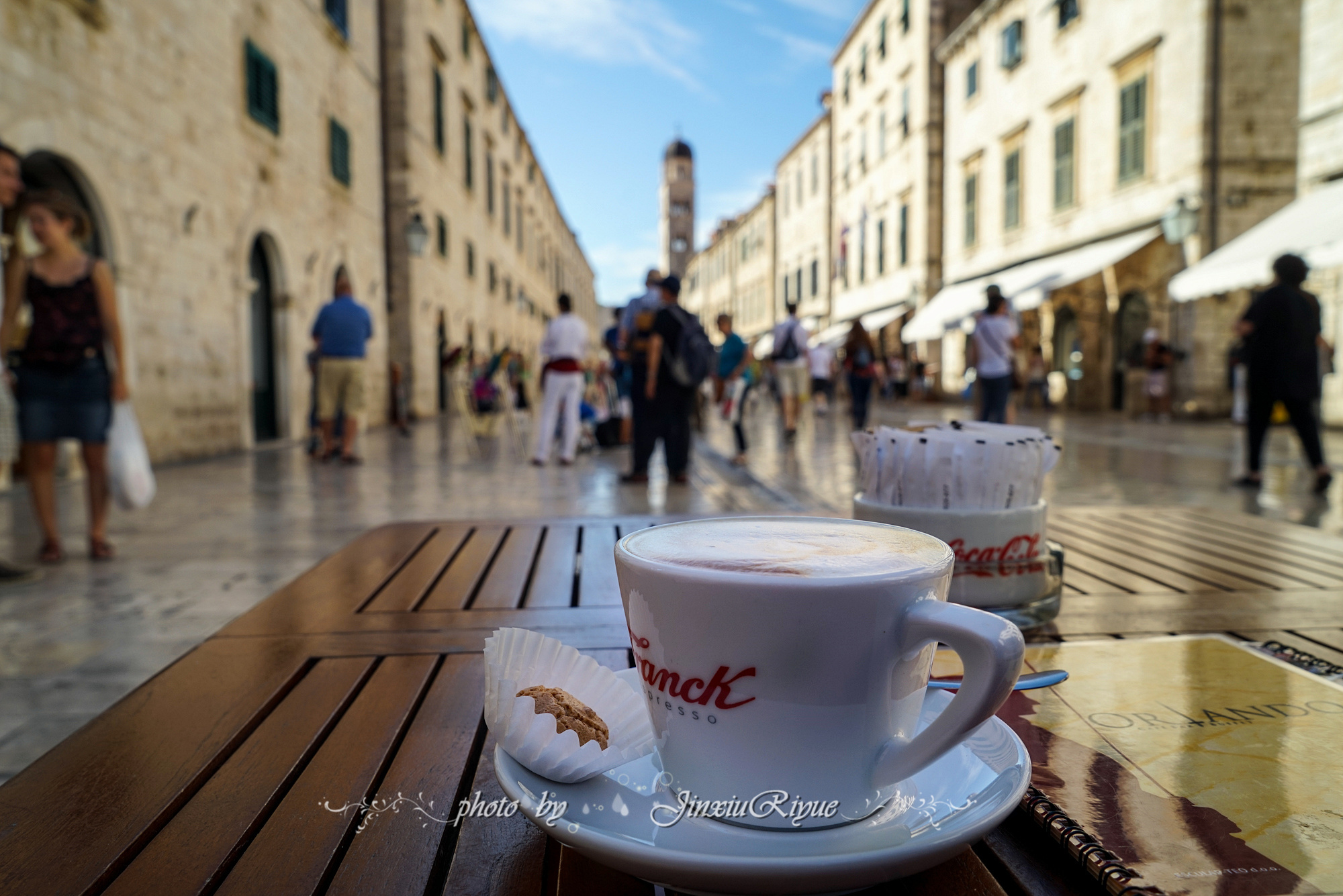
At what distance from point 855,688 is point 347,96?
14.6 metres

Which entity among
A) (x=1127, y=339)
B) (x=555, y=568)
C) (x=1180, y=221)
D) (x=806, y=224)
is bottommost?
(x=555, y=568)

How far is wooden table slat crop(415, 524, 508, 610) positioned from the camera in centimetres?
119

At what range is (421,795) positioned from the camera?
600mm

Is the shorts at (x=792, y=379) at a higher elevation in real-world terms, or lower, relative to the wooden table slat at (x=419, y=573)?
higher

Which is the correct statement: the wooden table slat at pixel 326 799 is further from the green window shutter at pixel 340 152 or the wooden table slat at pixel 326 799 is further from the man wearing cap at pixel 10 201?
the green window shutter at pixel 340 152

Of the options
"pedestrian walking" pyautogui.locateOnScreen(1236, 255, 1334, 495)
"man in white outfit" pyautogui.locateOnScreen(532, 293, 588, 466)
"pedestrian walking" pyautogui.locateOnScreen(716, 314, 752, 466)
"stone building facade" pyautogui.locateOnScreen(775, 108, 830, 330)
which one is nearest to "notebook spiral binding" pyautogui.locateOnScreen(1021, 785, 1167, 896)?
"pedestrian walking" pyautogui.locateOnScreen(1236, 255, 1334, 495)

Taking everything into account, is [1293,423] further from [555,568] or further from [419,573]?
[419,573]

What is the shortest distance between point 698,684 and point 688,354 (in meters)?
5.81

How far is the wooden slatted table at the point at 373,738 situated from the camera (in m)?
0.50

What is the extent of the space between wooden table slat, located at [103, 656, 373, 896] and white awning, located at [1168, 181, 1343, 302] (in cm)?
944

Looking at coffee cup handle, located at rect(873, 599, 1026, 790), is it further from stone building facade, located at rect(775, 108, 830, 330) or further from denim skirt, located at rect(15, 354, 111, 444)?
stone building facade, located at rect(775, 108, 830, 330)

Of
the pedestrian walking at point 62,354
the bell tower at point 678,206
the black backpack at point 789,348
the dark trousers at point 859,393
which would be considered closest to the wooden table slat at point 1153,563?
the pedestrian walking at point 62,354

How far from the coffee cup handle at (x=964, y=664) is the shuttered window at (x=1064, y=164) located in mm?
17235

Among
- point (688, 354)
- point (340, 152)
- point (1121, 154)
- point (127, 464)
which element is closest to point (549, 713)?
point (127, 464)
